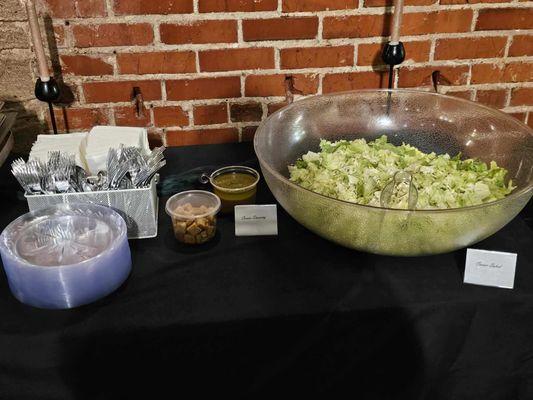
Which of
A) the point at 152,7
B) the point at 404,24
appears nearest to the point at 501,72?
the point at 404,24

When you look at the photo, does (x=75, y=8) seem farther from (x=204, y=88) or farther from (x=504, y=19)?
(x=504, y=19)

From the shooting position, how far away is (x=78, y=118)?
1.54m

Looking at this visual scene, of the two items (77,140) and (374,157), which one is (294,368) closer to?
(374,157)

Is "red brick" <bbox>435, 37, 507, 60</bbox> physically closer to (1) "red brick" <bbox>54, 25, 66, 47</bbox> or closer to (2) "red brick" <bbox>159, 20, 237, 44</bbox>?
(2) "red brick" <bbox>159, 20, 237, 44</bbox>

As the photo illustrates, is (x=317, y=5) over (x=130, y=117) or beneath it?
over

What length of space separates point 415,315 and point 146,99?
3.14 feet

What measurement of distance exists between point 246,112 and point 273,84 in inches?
4.4

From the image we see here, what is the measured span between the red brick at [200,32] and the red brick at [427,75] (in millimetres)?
515

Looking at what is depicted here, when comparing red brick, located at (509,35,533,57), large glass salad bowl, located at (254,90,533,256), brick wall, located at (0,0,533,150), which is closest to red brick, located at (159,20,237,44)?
brick wall, located at (0,0,533,150)

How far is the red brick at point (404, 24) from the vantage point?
1506 millimetres

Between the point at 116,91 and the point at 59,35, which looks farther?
the point at 116,91

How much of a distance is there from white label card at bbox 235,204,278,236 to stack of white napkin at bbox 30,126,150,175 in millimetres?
260

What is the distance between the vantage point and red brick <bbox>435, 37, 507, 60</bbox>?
157 cm

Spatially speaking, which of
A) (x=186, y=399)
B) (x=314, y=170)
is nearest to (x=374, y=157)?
(x=314, y=170)
